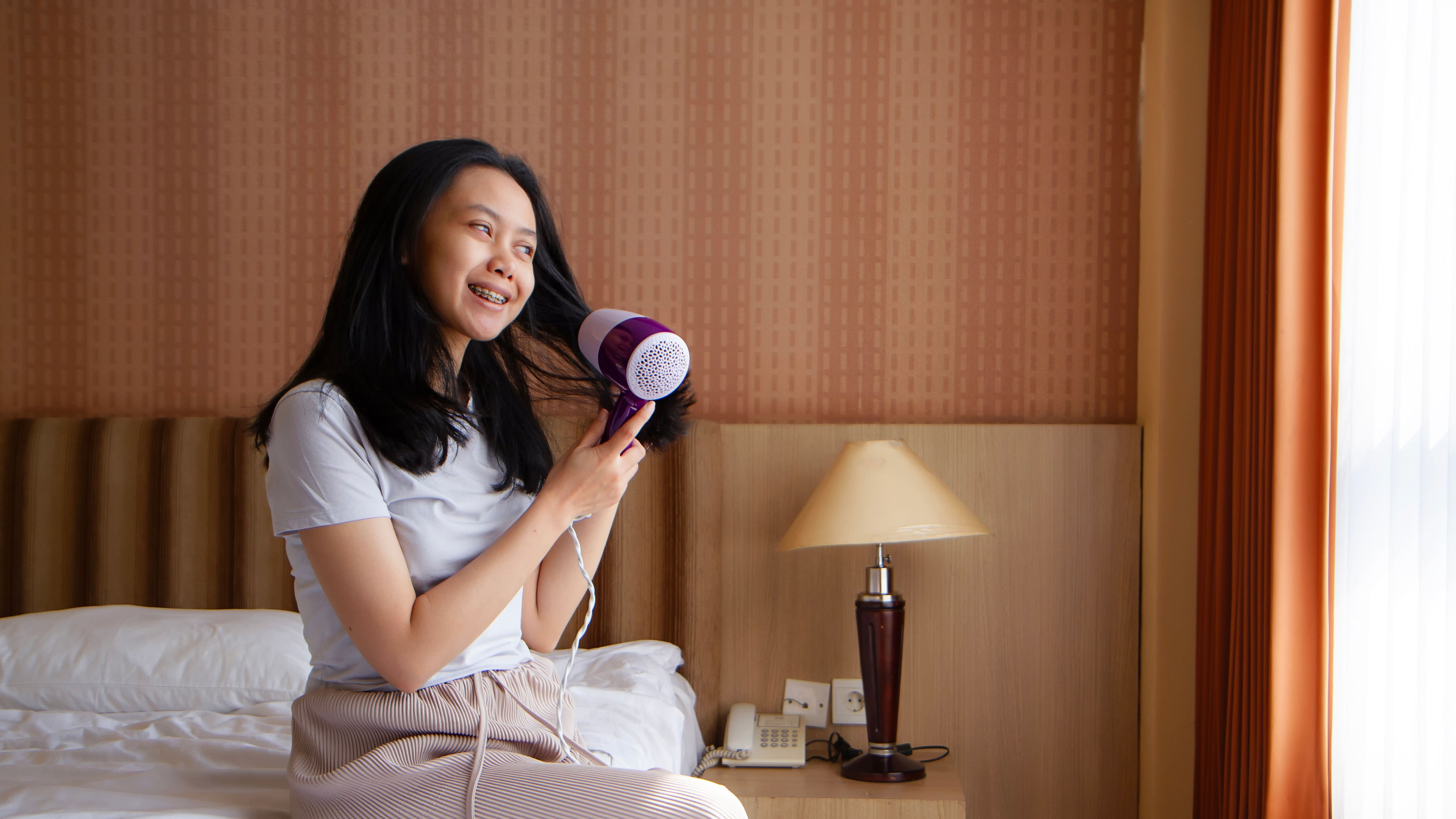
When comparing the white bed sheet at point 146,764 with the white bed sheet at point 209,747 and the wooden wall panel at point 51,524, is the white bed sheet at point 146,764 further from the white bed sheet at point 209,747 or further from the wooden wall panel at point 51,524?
the wooden wall panel at point 51,524

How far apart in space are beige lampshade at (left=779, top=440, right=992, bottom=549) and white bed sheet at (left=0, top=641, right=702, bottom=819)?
422 millimetres

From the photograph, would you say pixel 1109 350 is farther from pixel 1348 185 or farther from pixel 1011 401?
pixel 1348 185

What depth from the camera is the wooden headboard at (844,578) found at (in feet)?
7.41

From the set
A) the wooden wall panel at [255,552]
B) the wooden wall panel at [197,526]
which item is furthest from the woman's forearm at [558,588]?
the wooden wall panel at [197,526]

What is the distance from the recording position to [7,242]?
2.58m

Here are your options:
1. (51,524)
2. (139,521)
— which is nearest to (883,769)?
(139,521)

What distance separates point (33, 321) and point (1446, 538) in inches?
118

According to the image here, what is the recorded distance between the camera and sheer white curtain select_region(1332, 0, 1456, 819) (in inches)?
50.8

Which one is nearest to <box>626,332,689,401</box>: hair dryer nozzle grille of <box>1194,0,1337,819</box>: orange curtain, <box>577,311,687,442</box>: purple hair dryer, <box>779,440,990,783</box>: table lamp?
<box>577,311,687,442</box>: purple hair dryer

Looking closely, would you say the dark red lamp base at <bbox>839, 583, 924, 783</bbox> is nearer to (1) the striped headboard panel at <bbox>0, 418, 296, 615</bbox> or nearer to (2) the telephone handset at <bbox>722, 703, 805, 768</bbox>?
(2) the telephone handset at <bbox>722, 703, 805, 768</bbox>

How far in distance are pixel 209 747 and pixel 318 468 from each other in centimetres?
70

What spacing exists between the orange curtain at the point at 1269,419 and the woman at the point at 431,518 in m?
1.02

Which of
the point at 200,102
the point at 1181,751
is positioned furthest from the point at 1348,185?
the point at 200,102

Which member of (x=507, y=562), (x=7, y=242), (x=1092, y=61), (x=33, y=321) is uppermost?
(x=1092, y=61)
